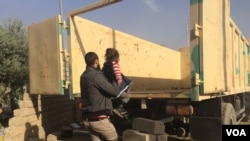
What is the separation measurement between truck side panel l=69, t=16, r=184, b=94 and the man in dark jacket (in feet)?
7.51

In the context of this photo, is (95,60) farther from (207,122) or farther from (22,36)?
(22,36)

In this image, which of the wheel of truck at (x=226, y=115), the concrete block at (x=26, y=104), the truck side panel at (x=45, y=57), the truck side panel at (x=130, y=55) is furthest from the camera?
the concrete block at (x=26, y=104)

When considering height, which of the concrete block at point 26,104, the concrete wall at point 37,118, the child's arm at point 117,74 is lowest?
the concrete wall at point 37,118

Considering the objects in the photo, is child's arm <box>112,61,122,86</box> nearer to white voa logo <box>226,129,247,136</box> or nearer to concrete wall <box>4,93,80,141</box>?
white voa logo <box>226,129,247,136</box>

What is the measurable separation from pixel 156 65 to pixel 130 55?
1575mm

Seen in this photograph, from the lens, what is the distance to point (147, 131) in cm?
489

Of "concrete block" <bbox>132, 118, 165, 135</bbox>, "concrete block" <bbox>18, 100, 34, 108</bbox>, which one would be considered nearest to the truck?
"concrete block" <bbox>18, 100, 34, 108</bbox>

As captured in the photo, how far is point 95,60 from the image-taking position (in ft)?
14.1

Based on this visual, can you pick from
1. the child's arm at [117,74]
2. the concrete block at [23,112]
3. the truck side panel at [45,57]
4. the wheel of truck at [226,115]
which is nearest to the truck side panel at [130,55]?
the truck side panel at [45,57]

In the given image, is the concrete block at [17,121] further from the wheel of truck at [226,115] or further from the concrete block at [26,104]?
the wheel of truck at [226,115]

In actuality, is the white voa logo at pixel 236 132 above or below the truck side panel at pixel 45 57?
below

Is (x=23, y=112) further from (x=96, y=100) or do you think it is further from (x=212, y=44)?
(x=212, y=44)

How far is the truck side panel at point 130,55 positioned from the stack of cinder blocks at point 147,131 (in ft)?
6.07

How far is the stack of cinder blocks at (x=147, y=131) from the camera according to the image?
481 cm
